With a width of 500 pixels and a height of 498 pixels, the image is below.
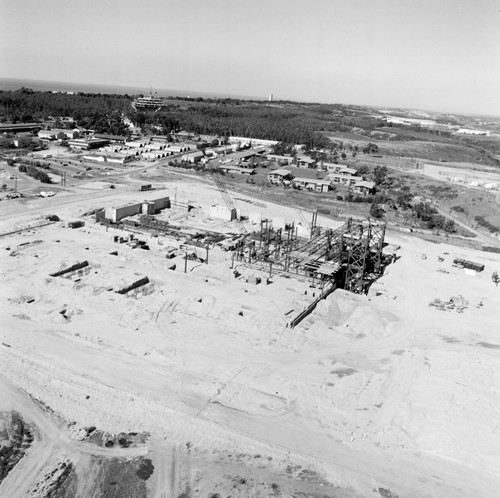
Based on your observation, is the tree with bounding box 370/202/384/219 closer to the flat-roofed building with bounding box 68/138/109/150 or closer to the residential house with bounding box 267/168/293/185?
the residential house with bounding box 267/168/293/185

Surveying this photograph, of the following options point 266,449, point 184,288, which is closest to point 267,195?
point 184,288

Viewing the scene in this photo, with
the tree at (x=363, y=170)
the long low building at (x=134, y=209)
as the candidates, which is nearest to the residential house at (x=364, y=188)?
the tree at (x=363, y=170)

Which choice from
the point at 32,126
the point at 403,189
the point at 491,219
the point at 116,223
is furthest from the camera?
the point at 32,126

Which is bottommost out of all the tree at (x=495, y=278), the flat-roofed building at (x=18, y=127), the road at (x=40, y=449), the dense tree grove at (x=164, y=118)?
the road at (x=40, y=449)

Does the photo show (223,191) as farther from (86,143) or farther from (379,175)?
(86,143)

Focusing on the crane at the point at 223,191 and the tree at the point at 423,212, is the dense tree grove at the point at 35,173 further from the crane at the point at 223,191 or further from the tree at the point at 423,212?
the tree at the point at 423,212

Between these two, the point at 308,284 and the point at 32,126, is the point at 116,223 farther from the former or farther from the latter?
the point at 32,126
